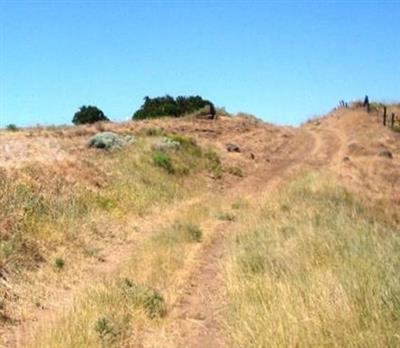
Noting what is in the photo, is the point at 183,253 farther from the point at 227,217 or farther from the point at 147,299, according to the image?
the point at 227,217

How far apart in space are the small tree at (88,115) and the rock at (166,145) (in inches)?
938

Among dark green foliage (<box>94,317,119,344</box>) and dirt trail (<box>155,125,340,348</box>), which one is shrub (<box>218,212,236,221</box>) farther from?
dark green foliage (<box>94,317,119,344</box>)

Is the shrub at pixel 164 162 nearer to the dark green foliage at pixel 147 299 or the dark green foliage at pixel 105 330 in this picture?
the dark green foliage at pixel 147 299

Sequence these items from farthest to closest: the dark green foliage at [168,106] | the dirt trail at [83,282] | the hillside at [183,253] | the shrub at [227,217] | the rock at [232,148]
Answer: the dark green foliage at [168,106] < the rock at [232,148] < the shrub at [227,217] < the dirt trail at [83,282] < the hillside at [183,253]

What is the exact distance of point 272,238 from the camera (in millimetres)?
12625

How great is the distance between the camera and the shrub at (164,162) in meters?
26.7

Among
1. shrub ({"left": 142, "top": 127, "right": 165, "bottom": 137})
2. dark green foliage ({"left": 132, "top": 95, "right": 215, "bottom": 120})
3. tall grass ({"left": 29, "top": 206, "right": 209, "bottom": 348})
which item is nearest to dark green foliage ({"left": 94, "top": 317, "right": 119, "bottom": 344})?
tall grass ({"left": 29, "top": 206, "right": 209, "bottom": 348})

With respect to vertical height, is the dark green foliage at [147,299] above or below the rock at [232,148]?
below

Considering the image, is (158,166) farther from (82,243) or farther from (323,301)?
(323,301)

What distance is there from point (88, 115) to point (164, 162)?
29.4 metres

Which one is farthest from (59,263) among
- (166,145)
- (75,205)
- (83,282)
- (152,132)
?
(152,132)

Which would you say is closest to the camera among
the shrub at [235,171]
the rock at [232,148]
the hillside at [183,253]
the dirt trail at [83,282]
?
the hillside at [183,253]

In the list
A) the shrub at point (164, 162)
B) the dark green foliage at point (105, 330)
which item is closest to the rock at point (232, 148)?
the shrub at point (164, 162)

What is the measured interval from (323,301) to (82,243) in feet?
25.5
